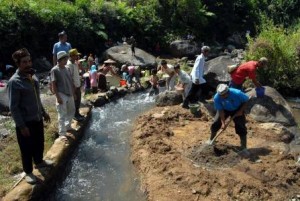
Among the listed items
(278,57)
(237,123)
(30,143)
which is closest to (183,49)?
(278,57)

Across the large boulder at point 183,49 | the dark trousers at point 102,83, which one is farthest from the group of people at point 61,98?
the large boulder at point 183,49

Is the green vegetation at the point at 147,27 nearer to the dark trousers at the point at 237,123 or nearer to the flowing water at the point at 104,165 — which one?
the flowing water at the point at 104,165

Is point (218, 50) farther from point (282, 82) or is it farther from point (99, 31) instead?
point (282, 82)

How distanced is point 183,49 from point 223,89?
1514cm

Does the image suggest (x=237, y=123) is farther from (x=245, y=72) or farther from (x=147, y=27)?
(x=147, y=27)

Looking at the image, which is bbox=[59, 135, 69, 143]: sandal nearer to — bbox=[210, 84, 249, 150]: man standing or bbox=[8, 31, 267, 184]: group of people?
bbox=[8, 31, 267, 184]: group of people

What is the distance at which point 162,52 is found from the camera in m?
23.7

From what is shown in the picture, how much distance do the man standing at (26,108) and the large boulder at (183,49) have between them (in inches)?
650

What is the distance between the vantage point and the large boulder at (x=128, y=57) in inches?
741

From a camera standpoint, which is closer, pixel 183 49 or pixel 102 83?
pixel 102 83

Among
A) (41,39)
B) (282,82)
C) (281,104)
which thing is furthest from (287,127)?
(41,39)

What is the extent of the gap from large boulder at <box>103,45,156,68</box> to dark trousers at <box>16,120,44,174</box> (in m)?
12.0

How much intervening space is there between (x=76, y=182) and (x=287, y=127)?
609 cm

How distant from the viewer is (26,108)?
6270 millimetres
